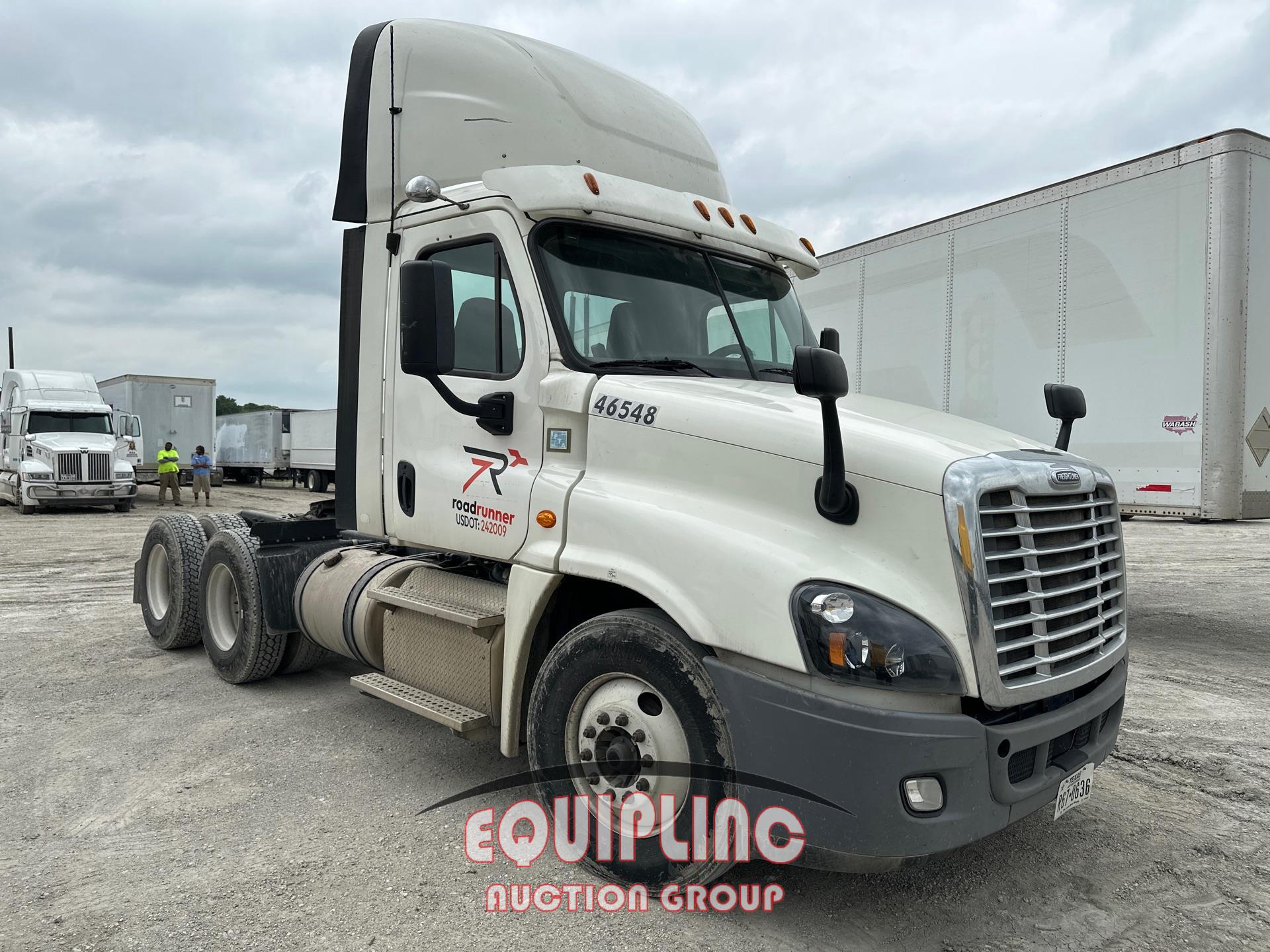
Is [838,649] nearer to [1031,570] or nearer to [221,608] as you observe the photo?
[1031,570]

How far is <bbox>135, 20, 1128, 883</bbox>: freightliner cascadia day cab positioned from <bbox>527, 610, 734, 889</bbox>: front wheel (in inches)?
0.5

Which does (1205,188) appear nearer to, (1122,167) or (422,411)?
(1122,167)

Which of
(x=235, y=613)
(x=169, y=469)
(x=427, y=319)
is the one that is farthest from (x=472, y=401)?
(x=169, y=469)

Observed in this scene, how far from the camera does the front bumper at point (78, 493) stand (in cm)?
2112

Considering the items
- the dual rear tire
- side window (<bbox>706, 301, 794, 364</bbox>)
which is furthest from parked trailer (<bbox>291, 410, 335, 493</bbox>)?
side window (<bbox>706, 301, 794, 364</bbox>)

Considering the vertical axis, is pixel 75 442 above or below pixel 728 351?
below

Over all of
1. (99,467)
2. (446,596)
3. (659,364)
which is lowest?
(446,596)

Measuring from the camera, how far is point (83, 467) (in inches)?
848

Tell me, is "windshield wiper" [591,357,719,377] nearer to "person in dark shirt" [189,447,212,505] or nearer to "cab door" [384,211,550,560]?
"cab door" [384,211,550,560]

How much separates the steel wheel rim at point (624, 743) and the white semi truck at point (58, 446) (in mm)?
22276

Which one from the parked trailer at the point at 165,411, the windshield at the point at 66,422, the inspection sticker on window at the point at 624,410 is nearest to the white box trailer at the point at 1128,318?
the inspection sticker on window at the point at 624,410

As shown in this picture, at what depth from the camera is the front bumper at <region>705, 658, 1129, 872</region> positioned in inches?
109

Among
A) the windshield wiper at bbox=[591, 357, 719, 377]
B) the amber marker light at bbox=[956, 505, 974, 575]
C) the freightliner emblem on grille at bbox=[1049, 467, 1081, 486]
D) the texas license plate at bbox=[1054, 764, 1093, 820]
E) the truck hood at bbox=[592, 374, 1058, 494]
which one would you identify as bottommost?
the texas license plate at bbox=[1054, 764, 1093, 820]

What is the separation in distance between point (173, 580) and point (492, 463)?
4217 millimetres
